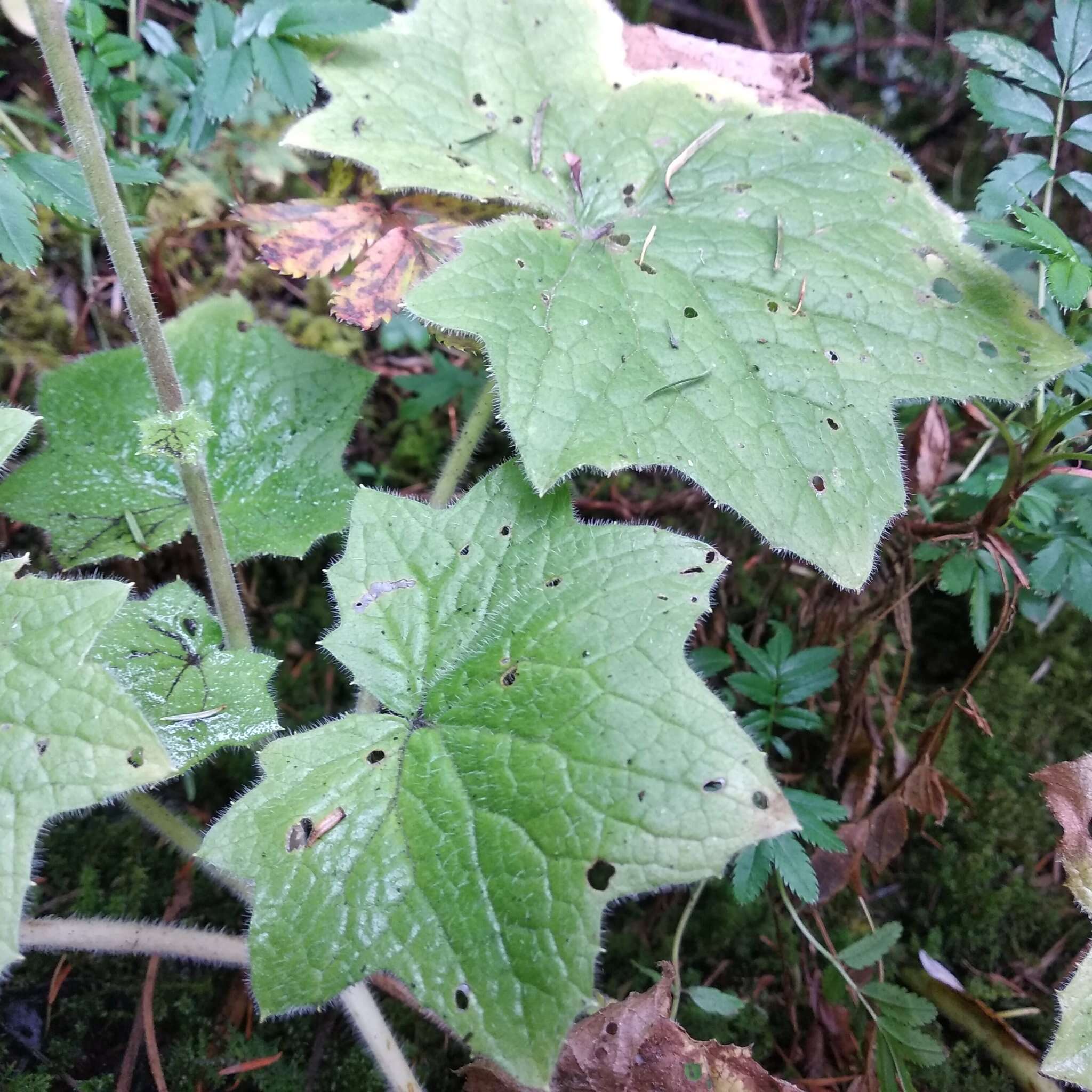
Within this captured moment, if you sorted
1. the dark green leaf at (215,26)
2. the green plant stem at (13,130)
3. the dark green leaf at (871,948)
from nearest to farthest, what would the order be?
the dark green leaf at (871,948)
the dark green leaf at (215,26)
the green plant stem at (13,130)

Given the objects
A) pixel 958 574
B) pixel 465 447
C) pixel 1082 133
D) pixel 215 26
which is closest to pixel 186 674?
pixel 465 447

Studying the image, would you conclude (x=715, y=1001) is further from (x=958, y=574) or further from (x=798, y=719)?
(x=958, y=574)

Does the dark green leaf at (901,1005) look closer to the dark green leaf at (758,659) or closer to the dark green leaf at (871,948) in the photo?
the dark green leaf at (871,948)

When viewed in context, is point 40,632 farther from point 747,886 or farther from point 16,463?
point 747,886

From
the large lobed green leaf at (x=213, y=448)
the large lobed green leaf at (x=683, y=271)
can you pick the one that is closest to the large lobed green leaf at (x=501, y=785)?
the large lobed green leaf at (x=683, y=271)

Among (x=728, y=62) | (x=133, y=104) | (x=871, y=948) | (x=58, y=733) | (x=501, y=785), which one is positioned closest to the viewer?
(x=58, y=733)

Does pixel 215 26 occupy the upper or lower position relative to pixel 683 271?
upper

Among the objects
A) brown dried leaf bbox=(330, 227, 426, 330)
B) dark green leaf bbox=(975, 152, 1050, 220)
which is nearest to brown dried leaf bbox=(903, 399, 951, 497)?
dark green leaf bbox=(975, 152, 1050, 220)

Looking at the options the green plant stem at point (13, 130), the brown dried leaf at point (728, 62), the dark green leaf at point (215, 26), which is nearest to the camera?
the dark green leaf at point (215, 26)
